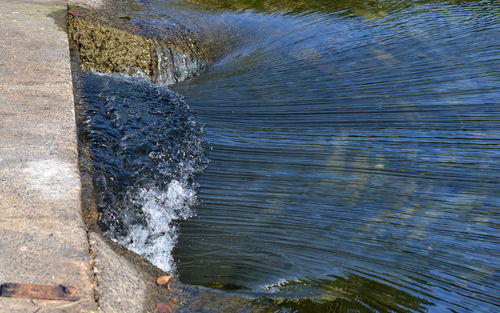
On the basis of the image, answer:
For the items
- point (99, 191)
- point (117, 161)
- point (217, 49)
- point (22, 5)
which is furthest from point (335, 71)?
point (22, 5)

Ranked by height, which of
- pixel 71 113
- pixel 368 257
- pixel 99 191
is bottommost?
pixel 368 257

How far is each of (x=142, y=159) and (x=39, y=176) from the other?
0.93 m

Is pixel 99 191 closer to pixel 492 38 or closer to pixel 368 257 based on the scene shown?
pixel 368 257

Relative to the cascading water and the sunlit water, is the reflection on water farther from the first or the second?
the cascading water

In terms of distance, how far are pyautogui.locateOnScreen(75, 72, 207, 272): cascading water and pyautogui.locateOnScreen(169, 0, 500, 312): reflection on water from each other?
12 centimetres

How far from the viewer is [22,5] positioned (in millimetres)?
6477

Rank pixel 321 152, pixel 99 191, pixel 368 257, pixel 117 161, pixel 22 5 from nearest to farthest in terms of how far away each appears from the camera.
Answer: pixel 368 257, pixel 99 191, pixel 117 161, pixel 321 152, pixel 22 5

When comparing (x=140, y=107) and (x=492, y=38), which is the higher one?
(x=492, y=38)

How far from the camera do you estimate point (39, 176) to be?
3432 millimetres

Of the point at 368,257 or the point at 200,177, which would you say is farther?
the point at 200,177

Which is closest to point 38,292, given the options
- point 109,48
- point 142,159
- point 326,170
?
point 142,159

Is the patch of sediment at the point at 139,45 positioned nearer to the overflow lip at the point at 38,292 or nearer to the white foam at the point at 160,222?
the white foam at the point at 160,222

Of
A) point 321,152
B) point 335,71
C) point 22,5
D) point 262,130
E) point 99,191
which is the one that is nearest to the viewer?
point 99,191

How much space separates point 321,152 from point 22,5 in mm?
3663
